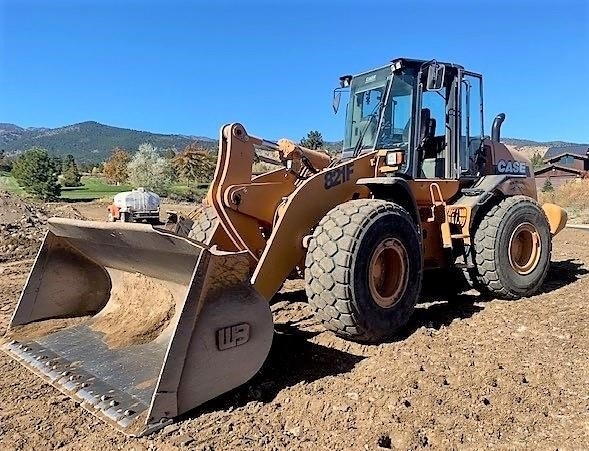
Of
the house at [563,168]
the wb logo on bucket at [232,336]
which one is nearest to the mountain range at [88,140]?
the house at [563,168]

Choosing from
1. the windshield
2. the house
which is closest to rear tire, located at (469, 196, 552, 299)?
the windshield

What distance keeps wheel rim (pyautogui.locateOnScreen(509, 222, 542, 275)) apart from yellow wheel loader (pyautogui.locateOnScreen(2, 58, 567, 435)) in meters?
0.02

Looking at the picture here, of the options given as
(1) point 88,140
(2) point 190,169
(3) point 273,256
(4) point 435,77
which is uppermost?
(1) point 88,140

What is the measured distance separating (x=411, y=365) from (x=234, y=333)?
1377mm

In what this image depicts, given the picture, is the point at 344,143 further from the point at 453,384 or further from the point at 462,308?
the point at 453,384

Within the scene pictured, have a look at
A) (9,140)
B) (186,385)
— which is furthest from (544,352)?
(9,140)

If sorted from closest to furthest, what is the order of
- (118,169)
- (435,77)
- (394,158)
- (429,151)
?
(394,158)
(435,77)
(429,151)
(118,169)

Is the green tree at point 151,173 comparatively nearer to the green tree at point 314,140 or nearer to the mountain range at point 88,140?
the green tree at point 314,140

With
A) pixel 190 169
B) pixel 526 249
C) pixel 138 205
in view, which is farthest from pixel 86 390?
pixel 190 169

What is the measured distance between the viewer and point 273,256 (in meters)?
4.16

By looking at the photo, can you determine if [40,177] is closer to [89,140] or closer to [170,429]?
[170,429]

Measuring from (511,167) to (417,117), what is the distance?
2.02 m

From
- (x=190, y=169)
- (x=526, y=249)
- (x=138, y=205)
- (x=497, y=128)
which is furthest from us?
(x=190, y=169)

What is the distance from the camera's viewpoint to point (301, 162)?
5254mm
